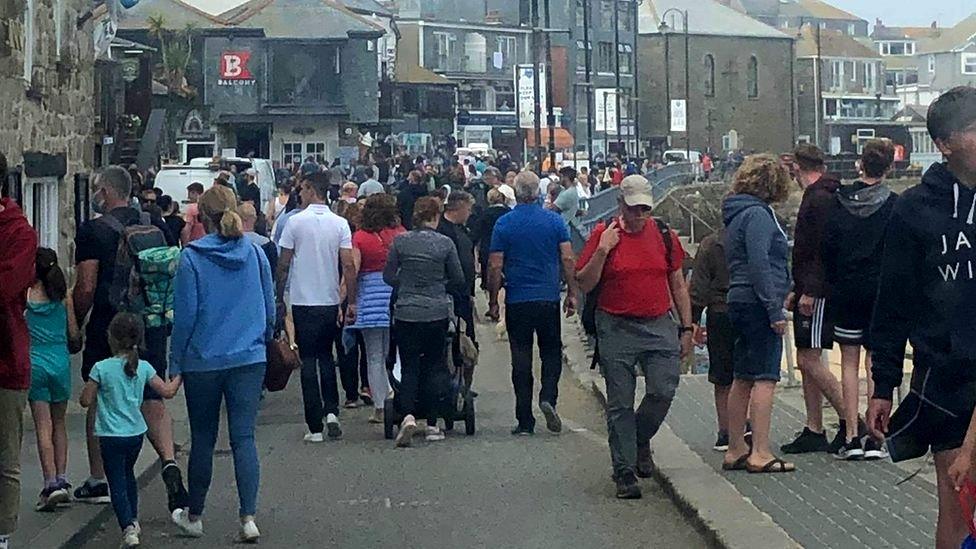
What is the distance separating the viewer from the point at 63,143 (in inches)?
699

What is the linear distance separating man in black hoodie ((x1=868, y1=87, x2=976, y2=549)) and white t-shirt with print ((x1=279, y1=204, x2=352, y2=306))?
758cm

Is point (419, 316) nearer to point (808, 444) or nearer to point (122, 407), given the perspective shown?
point (808, 444)

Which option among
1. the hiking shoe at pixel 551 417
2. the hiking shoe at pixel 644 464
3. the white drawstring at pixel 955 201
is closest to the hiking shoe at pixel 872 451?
the hiking shoe at pixel 644 464

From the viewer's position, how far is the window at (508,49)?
331 feet

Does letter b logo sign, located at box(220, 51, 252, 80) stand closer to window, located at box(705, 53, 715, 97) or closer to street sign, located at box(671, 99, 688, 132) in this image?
street sign, located at box(671, 99, 688, 132)

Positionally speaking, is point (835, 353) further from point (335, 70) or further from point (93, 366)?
point (335, 70)

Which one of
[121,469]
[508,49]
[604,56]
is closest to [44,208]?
[121,469]

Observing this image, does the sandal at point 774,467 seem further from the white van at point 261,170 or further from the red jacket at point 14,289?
the white van at point 261,170

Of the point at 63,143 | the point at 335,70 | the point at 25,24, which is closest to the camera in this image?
the point at 25,24

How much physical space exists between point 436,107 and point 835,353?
230 feet

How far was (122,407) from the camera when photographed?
909 centimetres

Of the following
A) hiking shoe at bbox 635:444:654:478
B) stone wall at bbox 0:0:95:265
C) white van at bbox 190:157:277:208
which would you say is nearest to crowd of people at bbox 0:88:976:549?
hiking shoe at bbox 635:444:654:478

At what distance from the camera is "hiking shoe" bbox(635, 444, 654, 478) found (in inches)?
424

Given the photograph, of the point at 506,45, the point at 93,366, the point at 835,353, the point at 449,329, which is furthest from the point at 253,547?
the point at 506,45
